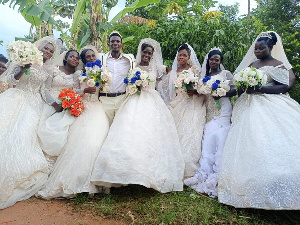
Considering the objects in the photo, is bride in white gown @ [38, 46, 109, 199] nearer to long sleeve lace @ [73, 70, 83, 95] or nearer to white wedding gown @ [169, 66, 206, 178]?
long sleeve lace @ [73, 70, 83, 95]

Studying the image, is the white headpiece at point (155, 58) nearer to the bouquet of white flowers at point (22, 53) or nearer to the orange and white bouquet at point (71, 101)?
the orange and white bouquet at point (71, 101)

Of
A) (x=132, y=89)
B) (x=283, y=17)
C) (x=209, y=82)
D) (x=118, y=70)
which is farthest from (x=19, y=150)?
(x=283, y=17)

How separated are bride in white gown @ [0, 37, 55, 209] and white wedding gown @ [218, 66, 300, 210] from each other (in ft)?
9.68

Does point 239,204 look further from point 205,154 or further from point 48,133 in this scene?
point 48,133

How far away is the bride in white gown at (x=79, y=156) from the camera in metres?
4.38

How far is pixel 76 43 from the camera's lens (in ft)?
31.6

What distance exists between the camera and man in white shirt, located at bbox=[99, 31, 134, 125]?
18.1ft

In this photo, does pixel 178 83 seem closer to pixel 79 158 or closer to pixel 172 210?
pixel 79 158

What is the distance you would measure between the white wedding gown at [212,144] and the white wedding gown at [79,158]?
1692 millimetres

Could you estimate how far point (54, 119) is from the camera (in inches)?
197

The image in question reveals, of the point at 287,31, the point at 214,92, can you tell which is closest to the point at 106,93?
the point at 214,92

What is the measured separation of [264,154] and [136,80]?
2537 mm

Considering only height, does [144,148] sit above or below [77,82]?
below

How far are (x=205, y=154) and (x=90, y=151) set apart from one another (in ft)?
6.70
